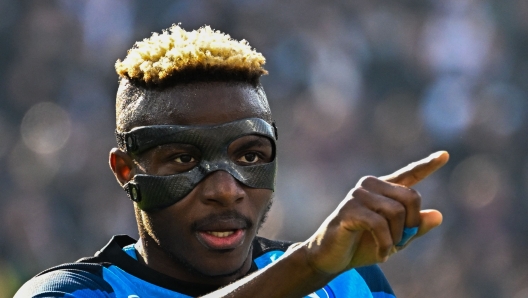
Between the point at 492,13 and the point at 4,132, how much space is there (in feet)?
18.2

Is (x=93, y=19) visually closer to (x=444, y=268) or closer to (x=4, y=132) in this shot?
(x=4, y=132)

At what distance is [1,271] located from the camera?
8547mm

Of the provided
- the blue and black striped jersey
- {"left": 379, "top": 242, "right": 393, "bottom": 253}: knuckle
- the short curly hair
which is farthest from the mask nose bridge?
{"left": 379, "top": 242, "right": 393, "bottom": 253}: knuckle

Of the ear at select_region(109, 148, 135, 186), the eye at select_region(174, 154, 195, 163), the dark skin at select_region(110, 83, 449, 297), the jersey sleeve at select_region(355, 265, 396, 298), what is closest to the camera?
the dark skin at select_region(110, 83, 449, 297)

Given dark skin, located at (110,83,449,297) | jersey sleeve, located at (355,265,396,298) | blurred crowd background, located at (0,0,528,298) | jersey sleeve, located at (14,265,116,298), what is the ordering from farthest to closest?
blurred crowd background, located at (0,0,528,298)
jersey sleeve, located at (355,265,396,298)
jersey sleeve, located at (14,265,116,298)
dark skin, located at (110,83,449,297)

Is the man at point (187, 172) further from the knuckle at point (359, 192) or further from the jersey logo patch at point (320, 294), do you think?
the knuckle at point (359, 192)

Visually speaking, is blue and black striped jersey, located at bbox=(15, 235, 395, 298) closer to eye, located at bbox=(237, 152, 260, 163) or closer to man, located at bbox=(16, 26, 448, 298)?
man, located at bbox=(16, 26, 448, 298)

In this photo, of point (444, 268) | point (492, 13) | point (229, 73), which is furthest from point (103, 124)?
point (229, 73)

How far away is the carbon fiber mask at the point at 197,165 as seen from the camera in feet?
10.4

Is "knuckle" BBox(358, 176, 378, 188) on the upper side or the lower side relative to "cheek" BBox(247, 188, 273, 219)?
upper

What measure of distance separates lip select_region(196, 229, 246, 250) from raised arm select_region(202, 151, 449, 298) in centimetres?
71

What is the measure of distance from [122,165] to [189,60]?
0.53 metres

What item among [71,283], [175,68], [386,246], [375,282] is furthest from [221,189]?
[386,246]

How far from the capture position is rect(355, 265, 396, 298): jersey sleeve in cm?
363
